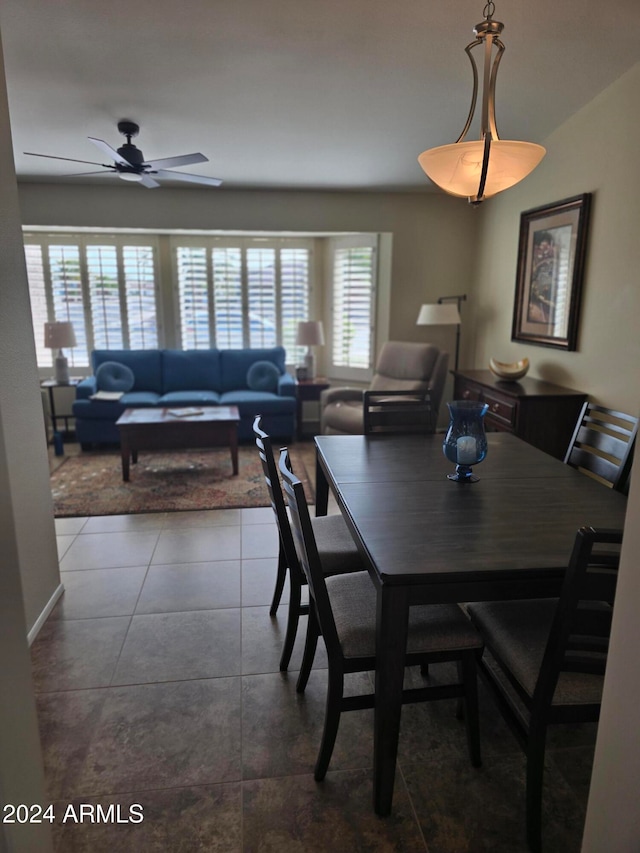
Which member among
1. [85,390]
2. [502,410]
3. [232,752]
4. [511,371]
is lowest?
[232,752]

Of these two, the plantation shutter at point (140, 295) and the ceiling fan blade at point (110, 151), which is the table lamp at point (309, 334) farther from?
the ceiling fan blade at point (110, 151)

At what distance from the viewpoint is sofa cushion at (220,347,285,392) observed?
5984 millimetres

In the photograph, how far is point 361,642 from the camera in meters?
1.63

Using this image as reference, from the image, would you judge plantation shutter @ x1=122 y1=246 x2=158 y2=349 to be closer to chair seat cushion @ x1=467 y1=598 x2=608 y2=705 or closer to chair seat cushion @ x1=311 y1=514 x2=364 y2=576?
chair seat cushion @ x1=311 y1=514 x2=364 y2=576

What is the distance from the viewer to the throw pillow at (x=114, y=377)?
5570mm

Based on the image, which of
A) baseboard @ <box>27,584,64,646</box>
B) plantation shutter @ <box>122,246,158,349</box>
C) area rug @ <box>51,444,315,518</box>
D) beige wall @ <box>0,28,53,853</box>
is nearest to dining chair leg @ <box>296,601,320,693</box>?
beige wall @ <box>0,28,53,853</box>

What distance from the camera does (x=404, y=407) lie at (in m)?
3.12

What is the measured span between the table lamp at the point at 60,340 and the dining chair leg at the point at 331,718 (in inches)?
186

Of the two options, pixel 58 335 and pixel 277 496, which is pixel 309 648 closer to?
pixel 277 496

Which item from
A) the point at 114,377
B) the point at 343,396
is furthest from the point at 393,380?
the point at 114,377

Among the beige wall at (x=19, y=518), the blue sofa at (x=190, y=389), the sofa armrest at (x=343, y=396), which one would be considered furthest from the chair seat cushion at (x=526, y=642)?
the blue sofa at (x=190, y=389)

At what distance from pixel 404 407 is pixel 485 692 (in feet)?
5.08

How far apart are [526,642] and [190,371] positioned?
4943mm

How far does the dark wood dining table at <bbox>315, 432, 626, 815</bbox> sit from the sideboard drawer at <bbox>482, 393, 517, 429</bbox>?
3.77 feet
